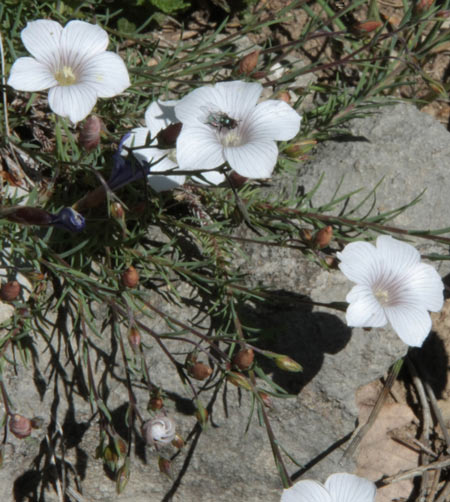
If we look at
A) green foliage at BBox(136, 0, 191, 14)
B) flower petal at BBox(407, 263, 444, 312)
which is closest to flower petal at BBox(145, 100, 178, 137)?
green foliage at BBox(136, 0, 191, 14)

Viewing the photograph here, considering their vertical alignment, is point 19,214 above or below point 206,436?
above

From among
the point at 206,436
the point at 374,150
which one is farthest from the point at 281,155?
the point at 206,436

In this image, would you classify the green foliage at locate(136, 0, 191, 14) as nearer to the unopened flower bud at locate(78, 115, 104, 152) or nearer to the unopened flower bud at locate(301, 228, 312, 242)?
the unopened flower bud at locate(78, 115, 104, 152)

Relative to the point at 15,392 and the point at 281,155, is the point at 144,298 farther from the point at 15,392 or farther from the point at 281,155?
the point at 281,155

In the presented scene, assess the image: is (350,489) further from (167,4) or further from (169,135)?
(167,4)

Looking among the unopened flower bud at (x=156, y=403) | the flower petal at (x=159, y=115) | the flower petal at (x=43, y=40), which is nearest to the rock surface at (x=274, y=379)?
the unopened flower bud at (x=156, y=403)

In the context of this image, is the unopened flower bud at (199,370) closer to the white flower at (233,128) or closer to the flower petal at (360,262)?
the flower petal at (360,262)

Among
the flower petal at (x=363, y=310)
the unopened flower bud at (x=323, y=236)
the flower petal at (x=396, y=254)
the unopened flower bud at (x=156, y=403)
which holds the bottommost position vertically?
the unopened flower bud at (x=156, y=403)
